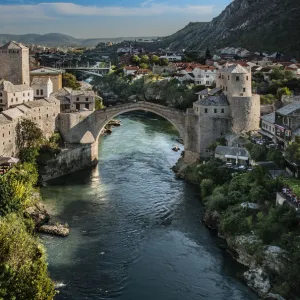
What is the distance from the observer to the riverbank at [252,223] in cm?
1712

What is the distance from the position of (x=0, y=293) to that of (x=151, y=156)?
23.0m

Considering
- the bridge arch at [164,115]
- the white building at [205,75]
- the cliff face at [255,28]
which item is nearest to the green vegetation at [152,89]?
the white building at [205,75]

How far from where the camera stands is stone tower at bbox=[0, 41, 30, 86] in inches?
1519

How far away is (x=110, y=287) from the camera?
57.2ft

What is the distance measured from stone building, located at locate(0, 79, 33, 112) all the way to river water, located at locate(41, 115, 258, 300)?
7.20 m

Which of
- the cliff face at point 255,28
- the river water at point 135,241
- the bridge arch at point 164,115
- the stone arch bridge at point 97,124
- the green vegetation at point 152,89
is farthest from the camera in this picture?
the cliff face at point 255,28

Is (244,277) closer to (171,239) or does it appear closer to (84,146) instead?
(171,239)

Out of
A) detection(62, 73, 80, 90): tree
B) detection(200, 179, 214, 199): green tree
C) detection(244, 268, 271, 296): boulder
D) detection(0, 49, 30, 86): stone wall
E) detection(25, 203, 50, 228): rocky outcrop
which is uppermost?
detection(0, 49, 30, 86): stone wall

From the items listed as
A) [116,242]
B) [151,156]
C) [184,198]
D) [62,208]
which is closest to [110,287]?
[116,242]

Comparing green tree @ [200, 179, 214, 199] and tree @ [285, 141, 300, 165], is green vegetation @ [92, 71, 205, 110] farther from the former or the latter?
tree @ [285, 141, 300, 165]

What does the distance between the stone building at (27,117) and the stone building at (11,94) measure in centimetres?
264

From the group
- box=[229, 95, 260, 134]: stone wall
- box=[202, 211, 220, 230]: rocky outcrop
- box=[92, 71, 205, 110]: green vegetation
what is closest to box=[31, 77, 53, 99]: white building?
box=[92, 71, 205, 110]: green vegetation

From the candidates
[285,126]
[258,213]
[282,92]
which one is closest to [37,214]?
[258,213]

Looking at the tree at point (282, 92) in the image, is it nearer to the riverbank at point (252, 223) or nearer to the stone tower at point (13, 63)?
the riverbank at point (252, 223)
